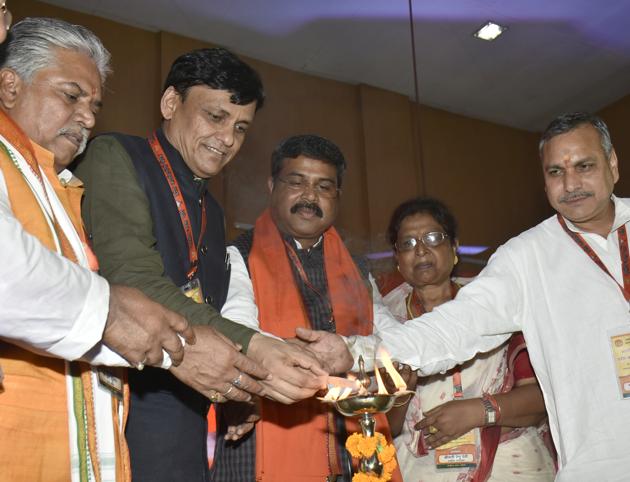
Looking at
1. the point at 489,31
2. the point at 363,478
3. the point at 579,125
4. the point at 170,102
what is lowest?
the point at 363,478

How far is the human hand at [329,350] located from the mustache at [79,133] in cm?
94

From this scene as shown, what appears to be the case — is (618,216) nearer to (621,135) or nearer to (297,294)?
(297,294)

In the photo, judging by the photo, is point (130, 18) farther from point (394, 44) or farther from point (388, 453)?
point (388, 453)

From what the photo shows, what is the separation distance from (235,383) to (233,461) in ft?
2.66

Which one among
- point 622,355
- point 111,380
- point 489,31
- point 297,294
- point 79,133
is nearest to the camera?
point 111,380

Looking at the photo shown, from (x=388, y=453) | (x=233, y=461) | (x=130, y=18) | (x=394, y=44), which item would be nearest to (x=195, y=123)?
(x=233, y=461)

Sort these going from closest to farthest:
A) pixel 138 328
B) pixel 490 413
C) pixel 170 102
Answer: pixel 138 328
pixel 170 102
pixel 490 413

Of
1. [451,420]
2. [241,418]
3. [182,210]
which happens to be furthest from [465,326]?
[182,210]

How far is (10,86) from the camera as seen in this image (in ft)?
6.66

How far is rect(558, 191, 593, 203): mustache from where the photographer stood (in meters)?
2.69

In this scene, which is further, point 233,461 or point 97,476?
point 233,461

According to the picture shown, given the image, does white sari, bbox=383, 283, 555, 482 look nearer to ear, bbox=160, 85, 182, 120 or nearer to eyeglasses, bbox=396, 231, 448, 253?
eyeglasses, bbox=396, 231, 448, 253

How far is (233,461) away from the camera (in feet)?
8.78

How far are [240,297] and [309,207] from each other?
2.18ft
